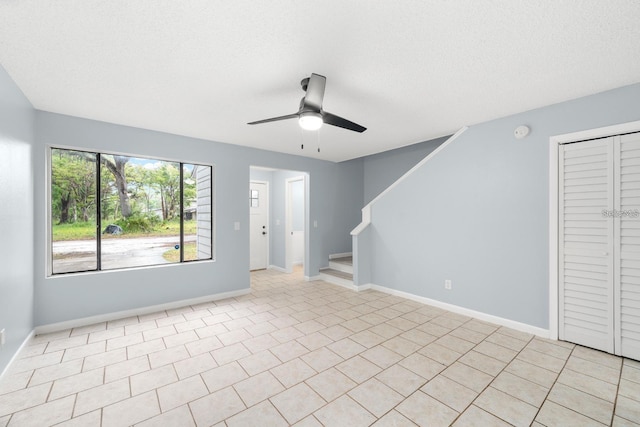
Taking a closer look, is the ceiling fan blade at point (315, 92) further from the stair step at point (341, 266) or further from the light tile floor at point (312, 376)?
the stair step at point (341, 266)

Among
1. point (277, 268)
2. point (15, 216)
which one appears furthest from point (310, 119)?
point (277, 268)

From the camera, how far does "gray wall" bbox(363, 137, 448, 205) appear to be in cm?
503

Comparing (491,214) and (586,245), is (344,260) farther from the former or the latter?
(586,245)

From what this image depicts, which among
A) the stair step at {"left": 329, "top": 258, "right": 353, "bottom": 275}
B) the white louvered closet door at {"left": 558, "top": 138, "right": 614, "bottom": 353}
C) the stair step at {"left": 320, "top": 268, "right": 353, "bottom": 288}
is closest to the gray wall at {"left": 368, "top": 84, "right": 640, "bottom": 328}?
the white louvered closet door at {"left": 558, "top": 138, "right": 614, "bottom": 353}

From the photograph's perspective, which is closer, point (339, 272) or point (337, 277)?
point (337, 277)

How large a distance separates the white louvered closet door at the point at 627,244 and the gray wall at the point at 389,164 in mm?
2498

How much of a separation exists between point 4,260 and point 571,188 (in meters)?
5.16

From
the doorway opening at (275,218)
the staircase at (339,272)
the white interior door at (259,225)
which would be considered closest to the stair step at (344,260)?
the staircase at (339,272)

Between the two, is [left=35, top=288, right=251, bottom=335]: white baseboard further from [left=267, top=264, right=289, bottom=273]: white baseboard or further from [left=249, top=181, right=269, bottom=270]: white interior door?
[left=249, top=181, right=269, bottom=270]: white interior door

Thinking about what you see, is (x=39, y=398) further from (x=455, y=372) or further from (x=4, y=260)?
(x=455, y=372)

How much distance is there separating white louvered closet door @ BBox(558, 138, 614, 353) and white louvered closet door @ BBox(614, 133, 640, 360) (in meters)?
0.04

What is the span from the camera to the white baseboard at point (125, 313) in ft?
9.83

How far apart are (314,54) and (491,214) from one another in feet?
9.03

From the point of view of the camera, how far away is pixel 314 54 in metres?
1.91
